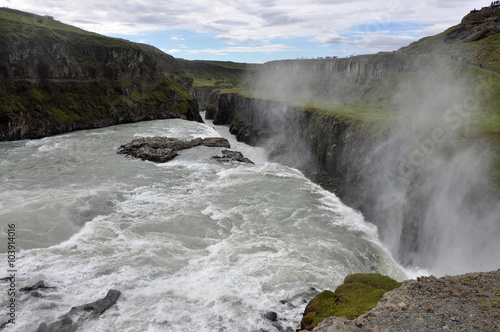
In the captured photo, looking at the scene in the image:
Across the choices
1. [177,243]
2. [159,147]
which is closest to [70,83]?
[159,147]

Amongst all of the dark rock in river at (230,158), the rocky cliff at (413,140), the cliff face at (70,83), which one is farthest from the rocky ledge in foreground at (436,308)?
the cliff face at (70,83)

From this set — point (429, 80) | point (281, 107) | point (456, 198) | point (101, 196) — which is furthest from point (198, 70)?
point (456, 198)

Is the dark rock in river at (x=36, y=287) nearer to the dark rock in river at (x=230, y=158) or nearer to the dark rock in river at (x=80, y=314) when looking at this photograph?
the dark rock in river at (x=80, y=314)

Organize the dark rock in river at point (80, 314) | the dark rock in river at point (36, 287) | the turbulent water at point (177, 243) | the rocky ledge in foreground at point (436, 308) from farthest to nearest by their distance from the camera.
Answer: the dark rock in river at point (36, 287), the turbulent water at point (177, 243), the dark rock in river at point (80, 314), the rocky ledge in foreground at point (436, 308)

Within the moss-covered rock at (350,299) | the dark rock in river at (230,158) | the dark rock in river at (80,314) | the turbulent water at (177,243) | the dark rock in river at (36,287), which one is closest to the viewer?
the moss-covered rock at (350,299)

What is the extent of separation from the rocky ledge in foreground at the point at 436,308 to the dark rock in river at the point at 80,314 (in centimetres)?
976

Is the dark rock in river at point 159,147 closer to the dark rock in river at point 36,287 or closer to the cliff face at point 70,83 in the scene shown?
the cliff face at point 70,83

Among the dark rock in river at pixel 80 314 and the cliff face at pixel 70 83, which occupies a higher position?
the cliff face at pixel 70 83

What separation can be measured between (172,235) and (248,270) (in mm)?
7004

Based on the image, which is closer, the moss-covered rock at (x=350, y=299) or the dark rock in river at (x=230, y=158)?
the moss-covered rock at (x=350, y=299)

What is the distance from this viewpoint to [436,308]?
35.9 feet

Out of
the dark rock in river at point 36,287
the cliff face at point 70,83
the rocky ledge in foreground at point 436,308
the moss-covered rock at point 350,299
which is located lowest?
the dark rock in river at point 36,287

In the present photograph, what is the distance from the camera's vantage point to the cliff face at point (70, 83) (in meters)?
55.0

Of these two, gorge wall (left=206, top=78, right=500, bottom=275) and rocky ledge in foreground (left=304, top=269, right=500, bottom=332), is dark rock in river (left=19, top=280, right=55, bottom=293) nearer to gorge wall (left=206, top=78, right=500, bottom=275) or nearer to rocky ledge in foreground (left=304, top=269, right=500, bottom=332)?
rocky ledge in foreground (left=304, top=269, right=500, bottom=332)
